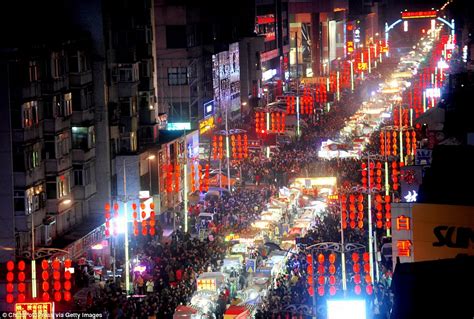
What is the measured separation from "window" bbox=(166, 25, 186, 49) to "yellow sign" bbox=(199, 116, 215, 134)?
569 cm

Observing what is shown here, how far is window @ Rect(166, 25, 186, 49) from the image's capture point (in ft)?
268

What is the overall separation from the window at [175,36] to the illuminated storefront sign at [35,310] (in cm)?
4272

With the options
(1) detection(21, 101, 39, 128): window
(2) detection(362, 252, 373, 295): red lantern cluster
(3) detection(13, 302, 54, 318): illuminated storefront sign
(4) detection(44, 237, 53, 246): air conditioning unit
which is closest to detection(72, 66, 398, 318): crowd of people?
(2) detection(362, 252, 373, 295): red lantern cluster

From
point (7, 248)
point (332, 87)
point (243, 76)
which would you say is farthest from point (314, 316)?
point (332, 87)

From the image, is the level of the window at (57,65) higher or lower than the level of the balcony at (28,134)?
A: higher

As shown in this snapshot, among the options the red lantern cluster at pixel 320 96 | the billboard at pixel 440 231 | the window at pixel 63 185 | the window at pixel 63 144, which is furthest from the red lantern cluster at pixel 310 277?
the red lantern cluster at pixel 320 96

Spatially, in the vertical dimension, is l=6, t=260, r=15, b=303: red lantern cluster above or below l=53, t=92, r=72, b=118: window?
below

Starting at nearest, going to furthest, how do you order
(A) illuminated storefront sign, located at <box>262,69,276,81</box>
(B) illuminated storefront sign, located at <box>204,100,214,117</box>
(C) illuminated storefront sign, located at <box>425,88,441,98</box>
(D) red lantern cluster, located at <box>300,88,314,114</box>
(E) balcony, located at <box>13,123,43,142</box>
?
(E) balcony, located at <box>13,123,43,142</box> < (B) illuminated storefront sign, located at <box>204,100,214,117</box> < (D) red lantern cluster, located at <box>300,88,314,114</box> < (C) illuminated storefront sign, located at <box>425,88,441,98</box> < (A) illuminated storefront sign, located at <box>262,69,276,81</box>

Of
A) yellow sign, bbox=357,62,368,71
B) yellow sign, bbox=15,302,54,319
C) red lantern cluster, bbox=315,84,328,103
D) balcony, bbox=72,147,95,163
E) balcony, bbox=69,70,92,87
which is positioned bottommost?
yellow sign, bbox=357,62,368,71

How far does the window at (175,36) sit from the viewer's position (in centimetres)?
8156

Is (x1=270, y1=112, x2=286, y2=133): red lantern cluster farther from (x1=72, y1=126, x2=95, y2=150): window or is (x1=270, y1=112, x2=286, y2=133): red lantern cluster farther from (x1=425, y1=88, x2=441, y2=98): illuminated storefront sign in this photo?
(x1=72, y1=126, x2=95, y2=150): window

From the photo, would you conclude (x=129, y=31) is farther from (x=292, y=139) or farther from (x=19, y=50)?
(x=292, y=139)

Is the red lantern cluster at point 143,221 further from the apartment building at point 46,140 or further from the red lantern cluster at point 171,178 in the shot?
the red lantern cluster at point 171,178

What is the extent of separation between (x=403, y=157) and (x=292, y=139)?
59.4 feet
